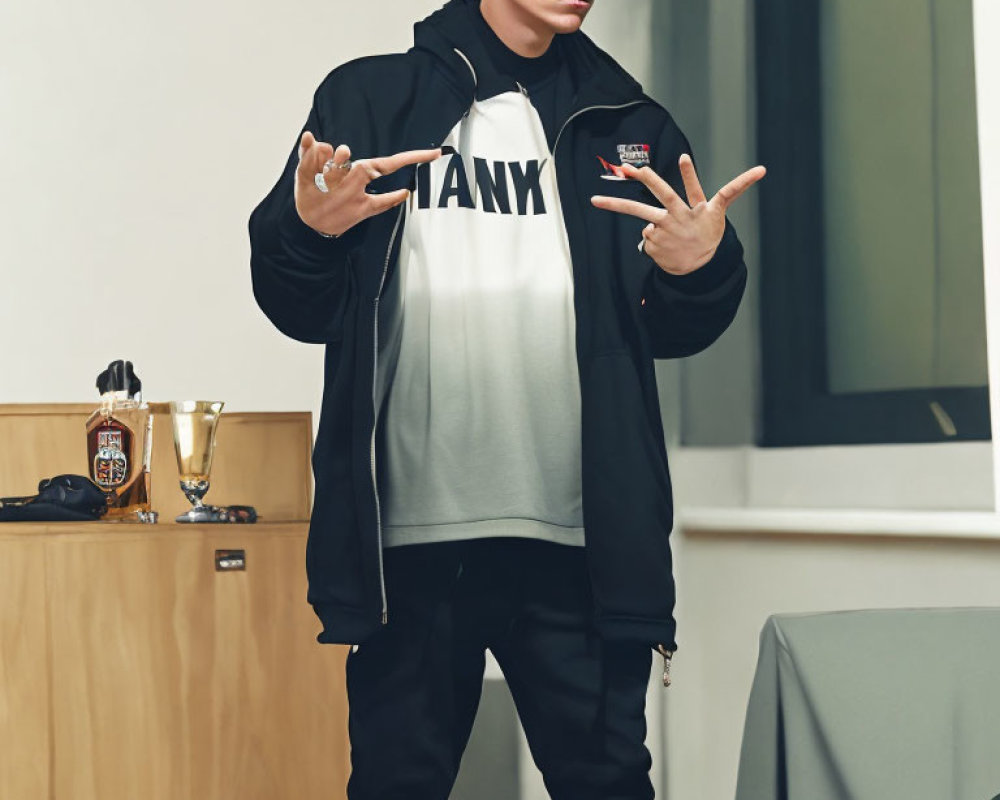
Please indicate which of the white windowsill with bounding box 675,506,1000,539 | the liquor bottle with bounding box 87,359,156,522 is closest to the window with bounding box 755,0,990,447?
the white windowsill with bounding box 675,506,1000,539

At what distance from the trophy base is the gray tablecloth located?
1.00 metres

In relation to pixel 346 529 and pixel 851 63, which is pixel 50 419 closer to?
pixel 346 529

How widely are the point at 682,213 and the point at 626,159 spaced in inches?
7.6

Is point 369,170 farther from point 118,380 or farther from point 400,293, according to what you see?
point 118,380

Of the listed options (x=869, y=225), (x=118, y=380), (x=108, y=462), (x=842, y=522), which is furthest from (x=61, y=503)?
(x=869, y=225)

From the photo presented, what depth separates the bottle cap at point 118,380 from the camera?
1.88 m

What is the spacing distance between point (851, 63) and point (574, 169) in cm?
82

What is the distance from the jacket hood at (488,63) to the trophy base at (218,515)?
0.77 m

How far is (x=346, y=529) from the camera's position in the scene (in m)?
1.31

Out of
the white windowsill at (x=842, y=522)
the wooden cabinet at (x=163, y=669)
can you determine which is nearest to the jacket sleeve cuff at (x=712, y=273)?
the white windowsill at (x=842, y=522)

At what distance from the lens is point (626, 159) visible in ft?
4.67

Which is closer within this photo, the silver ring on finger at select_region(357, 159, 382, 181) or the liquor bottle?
the silver ring on finger at select_region(357, 159, 382, 181)

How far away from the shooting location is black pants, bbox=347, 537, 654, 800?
1.30 metres

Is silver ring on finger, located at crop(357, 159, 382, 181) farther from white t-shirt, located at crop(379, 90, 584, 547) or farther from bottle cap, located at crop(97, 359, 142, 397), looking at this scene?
bottle cap, located at crop(97, 359, 142, 397)
